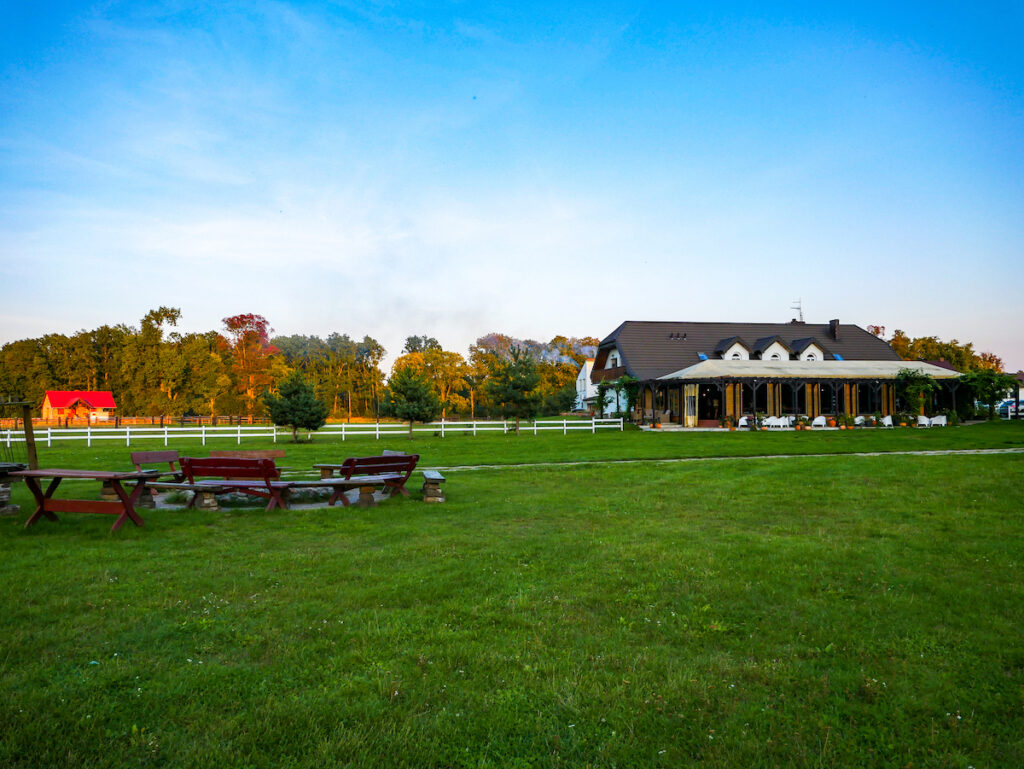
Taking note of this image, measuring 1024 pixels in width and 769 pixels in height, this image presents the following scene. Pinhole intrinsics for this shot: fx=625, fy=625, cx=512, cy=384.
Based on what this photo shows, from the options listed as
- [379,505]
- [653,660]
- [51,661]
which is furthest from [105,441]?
[653,660]

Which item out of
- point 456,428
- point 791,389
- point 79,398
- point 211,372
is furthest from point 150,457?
point 79,398

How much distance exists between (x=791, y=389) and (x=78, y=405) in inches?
2780

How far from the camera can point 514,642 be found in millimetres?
4422

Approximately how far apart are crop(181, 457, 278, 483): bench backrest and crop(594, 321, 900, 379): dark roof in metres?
33.8

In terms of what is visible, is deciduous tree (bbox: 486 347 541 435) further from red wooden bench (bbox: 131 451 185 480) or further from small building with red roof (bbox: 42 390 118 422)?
small building with red roof (bbox: 42 390 118 422)

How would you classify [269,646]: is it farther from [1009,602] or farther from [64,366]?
[64,366]

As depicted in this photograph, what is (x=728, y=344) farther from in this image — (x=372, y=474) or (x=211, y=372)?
(x=211, y=372)

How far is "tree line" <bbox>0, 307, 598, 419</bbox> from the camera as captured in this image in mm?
54031

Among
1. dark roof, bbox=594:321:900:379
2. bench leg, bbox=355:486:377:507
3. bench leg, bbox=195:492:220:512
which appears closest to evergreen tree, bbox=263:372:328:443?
bench leg, bbox=195:492:220:512

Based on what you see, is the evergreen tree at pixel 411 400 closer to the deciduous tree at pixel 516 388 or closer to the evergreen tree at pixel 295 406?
the evergreen tree at pixel 295 406

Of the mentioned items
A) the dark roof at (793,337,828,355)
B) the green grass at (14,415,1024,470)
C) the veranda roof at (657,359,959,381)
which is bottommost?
the green grass at (14,415,1024,470)

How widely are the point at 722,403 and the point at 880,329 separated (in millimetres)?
46204

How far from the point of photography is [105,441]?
27.9 metres

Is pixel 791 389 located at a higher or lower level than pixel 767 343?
lower
